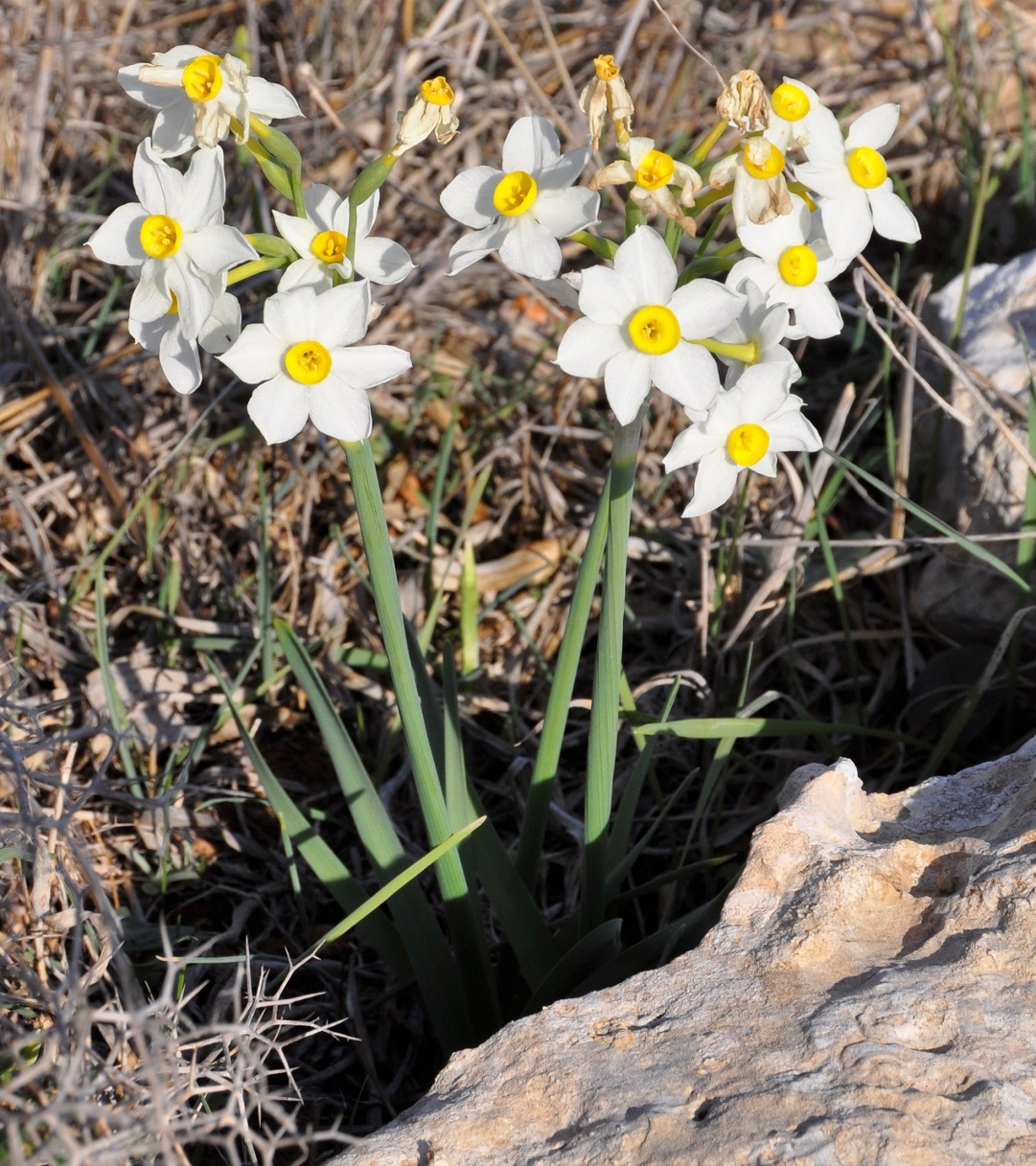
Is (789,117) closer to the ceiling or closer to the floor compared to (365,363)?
closer to the ceiling

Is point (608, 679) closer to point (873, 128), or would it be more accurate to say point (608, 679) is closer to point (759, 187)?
point (759, 187)

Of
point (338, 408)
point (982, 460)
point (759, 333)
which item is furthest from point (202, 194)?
point (982, 460)

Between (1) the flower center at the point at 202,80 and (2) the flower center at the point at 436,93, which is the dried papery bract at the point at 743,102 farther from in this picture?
(1) the flower center at the point at 202,80

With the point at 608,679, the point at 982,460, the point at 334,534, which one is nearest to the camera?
the point at 608,679

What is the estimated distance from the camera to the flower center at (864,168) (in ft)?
4.17

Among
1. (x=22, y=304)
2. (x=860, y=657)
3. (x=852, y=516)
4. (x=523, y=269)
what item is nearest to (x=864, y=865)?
(x=523, y=269)

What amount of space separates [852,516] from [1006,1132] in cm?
169

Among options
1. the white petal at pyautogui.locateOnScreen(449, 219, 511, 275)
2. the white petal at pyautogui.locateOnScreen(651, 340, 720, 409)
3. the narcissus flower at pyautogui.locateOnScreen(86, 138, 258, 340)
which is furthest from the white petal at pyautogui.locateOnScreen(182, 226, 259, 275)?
the white petal at pyautogui.locateOnScreen(651, 340, 720, 409)

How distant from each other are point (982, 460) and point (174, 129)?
166 cm

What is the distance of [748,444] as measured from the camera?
1.25m

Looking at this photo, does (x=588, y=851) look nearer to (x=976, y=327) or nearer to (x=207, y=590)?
(x=207, y=590)

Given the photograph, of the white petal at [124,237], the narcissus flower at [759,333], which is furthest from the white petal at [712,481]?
the white petal at [124,237]

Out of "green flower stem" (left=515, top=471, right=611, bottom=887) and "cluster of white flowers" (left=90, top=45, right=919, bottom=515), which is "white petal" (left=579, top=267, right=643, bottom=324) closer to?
"cluster of white flowers" (left=90, top=45, right=919, bottom=515)

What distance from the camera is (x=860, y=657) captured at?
2373 millimetres
